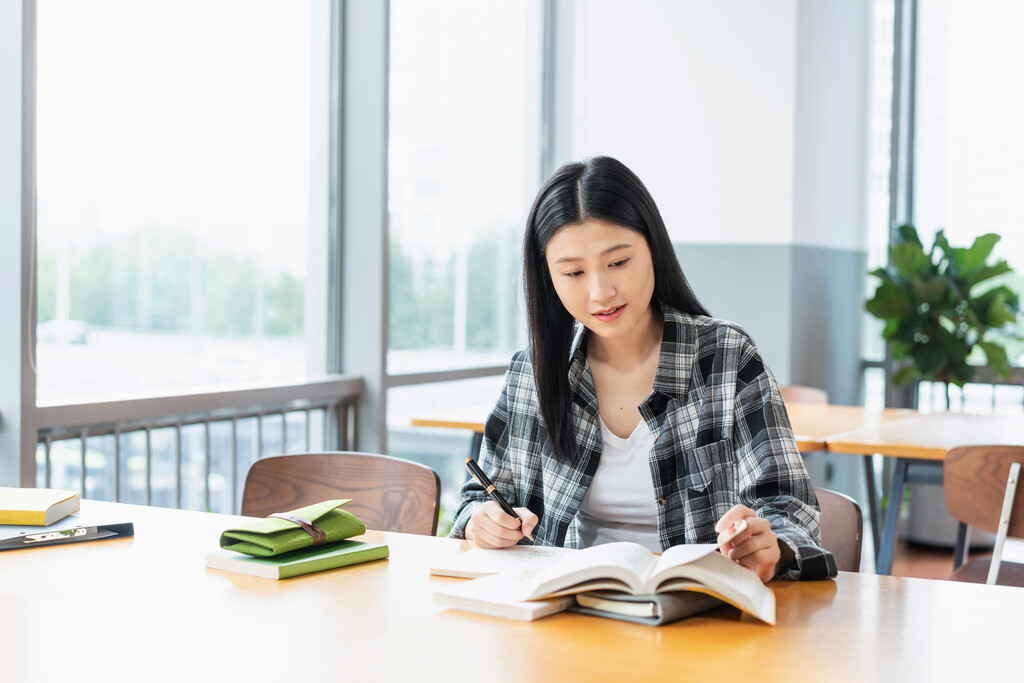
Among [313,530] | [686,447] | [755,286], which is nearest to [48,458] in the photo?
[313,530]

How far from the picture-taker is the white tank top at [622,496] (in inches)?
60.6

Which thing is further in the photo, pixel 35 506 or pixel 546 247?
pixel 546 247

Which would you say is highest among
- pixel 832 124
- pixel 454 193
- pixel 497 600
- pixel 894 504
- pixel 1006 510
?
pixel 832 124

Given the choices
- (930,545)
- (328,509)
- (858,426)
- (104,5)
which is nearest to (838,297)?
(930,545)

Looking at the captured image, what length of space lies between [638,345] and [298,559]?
0.70 metres

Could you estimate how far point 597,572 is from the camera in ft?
3.41

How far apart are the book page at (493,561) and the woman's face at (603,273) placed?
0.38m

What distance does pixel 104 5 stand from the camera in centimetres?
252

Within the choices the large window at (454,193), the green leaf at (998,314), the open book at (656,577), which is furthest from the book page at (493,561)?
the green leaf at (998,314)

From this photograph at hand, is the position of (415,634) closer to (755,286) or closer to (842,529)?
(842,529)

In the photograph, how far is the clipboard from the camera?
138cm

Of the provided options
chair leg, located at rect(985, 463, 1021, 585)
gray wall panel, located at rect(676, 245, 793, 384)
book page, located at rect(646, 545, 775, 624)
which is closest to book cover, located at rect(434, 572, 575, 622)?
book page, located at rect(646, 545, 775, 624)

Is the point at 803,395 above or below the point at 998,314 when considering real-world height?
below

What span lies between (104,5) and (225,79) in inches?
18.5
